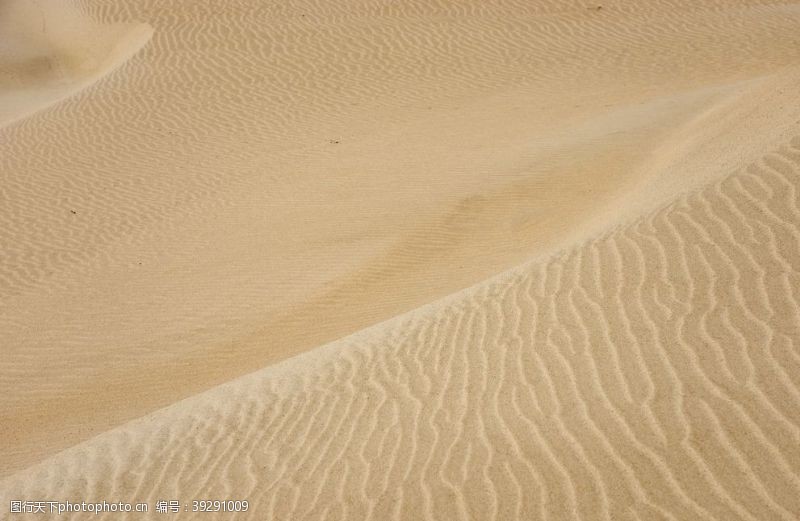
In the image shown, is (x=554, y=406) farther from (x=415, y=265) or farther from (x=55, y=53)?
(x=55, y=53)

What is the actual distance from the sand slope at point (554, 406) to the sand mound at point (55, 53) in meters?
14.3

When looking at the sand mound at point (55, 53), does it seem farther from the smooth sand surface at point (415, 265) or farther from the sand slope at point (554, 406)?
the sand slope at point (554, 406)

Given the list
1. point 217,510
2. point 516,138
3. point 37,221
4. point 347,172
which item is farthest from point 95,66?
point 217,510

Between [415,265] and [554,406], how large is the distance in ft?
15.0

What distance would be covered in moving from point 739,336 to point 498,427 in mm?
1336

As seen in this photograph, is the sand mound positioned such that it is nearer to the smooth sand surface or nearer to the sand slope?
the smooth sand surface

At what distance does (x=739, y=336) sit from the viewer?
4152 mm

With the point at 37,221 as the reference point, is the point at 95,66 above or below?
above

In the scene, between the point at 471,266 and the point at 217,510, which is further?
the point at 471,266

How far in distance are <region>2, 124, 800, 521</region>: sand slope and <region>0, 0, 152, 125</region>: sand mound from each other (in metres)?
14.3

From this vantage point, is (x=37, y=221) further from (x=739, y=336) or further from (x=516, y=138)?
(x=739, y=336)

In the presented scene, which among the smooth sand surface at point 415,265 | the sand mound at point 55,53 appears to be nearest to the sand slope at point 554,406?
the smooth sand surface at point 415,265

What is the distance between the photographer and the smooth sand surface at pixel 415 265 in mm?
3871

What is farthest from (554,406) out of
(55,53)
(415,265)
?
(55,53)
